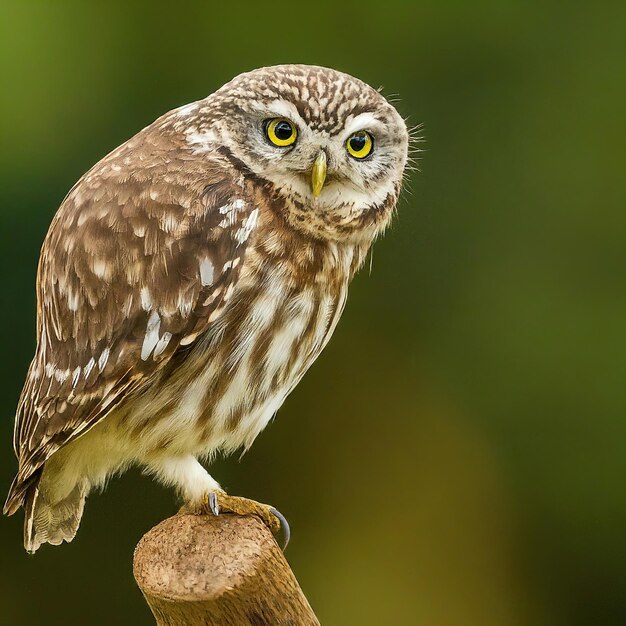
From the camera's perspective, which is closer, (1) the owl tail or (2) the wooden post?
(2) the wooden post

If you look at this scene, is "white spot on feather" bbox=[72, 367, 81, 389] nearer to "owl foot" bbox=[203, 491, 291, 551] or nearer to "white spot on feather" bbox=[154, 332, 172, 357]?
"white spot on feather" bbox=[154, 332, 172, 357]

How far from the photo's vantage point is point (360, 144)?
203 cm

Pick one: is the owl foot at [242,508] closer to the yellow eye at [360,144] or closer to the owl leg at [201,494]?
the owl leg at [201,494]

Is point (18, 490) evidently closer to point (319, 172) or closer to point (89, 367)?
point (89, 367)

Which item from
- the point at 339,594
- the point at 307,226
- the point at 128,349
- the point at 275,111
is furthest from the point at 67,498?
the point at 339,594

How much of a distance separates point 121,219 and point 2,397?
1.28 meters

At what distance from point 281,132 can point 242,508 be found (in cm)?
74

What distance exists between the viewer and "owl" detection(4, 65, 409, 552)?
199 centimetres

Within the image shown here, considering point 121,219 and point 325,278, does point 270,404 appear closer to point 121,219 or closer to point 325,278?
point 325,278

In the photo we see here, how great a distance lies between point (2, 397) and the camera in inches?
122

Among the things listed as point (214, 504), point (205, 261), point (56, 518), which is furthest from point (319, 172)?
point (56, 518)

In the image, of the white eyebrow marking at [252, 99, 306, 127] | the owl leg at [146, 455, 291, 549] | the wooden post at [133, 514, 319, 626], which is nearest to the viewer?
the wooden post at [133, 514, 319, 626]

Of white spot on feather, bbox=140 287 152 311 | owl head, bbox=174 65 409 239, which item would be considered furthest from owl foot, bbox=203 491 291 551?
owl head, bbox=174 65 409 239

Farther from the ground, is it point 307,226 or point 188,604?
point 307,226
